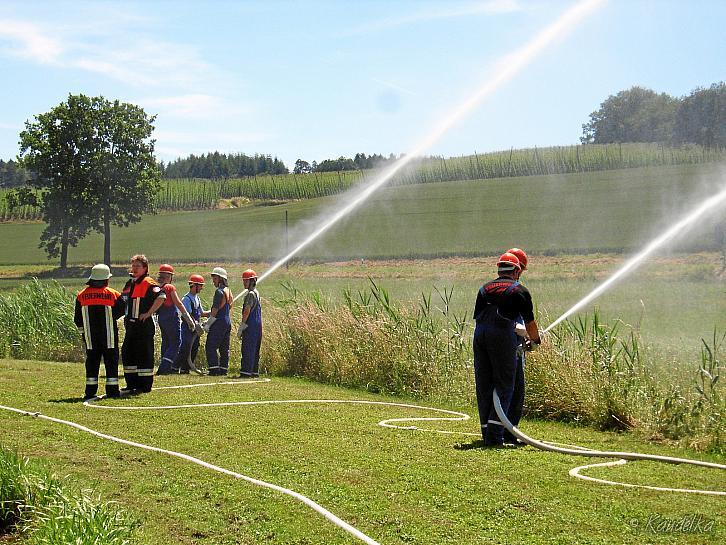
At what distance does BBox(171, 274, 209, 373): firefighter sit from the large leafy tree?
4041 centimetres

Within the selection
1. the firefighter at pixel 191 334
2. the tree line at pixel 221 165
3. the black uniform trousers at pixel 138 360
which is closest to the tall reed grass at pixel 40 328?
the firefighter at pixel 191 334

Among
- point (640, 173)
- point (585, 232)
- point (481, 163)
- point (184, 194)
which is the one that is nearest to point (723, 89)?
point (585, 232)

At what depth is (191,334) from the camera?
14.6 metres

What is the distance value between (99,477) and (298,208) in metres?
64.5

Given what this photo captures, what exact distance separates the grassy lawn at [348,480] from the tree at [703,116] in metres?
21.5

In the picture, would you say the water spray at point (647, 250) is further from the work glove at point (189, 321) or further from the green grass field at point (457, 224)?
the green grass field at point (457, 224)

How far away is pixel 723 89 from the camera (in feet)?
88.9

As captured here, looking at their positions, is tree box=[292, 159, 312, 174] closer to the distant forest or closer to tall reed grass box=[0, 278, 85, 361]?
the distant forest

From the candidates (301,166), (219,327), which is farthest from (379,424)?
(301,166)

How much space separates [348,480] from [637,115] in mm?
32756

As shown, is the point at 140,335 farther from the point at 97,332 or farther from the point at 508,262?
the point at 508,262

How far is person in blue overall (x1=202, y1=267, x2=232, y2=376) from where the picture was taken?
561 inches

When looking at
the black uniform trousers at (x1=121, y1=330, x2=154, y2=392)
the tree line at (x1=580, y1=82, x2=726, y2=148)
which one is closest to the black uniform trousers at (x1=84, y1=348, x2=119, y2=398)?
the black uniform trousers at (x1=121, y1=330, x2=154, y2=392)

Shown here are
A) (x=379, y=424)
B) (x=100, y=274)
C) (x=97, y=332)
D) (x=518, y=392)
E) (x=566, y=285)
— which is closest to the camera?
(x=518, y=392)
